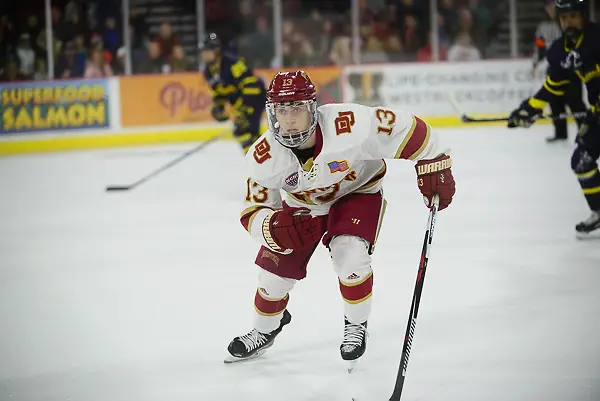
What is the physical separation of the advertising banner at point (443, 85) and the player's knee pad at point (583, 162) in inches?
207

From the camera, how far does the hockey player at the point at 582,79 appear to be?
4.20m

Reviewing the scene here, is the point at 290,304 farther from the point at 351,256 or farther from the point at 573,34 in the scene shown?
the point at 573,34

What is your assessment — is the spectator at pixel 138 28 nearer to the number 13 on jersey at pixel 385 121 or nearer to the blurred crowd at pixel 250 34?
the blurred crowd at pixel 250 34

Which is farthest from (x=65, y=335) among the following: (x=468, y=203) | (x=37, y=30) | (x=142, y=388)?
(x=37, y=30)

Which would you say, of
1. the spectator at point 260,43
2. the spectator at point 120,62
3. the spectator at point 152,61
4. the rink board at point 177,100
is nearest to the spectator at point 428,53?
the rink board at point 177,100

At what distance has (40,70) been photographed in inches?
365

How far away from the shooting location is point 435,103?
9.54 m

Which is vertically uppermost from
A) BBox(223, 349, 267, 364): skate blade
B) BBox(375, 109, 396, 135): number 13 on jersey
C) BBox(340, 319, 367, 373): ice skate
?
BBox(375, 109, 396, 135): number 13 on jersey

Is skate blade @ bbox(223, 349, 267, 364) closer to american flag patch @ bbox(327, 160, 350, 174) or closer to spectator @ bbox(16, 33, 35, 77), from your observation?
american flag patch @ bbox(327, 160, 350, 174)

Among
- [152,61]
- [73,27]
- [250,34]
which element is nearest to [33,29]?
[73,27]

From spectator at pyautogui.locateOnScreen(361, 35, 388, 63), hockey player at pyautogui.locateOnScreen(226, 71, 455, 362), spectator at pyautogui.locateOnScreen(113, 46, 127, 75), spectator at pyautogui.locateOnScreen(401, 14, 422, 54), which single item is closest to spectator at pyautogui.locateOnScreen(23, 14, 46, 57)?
spectator at pyautogui.locateOnScreen(113, 46, 127, 75)

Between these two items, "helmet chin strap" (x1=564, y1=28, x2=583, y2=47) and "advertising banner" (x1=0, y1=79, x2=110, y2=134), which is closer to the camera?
"helmet chin strap" (x1=564, y1=28, x2=583, y2=47)

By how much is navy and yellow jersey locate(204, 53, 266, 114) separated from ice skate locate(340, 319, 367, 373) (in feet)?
13.5

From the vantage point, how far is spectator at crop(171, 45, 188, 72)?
32.0ft
